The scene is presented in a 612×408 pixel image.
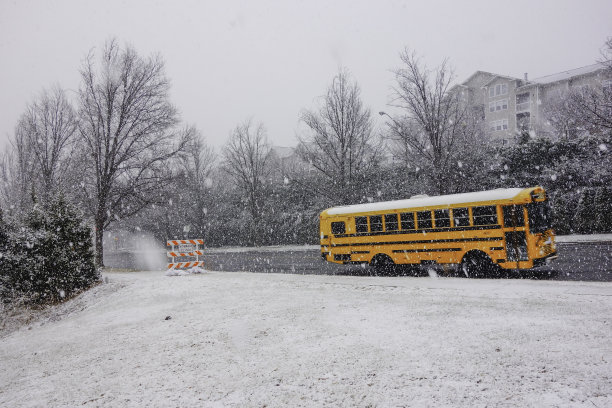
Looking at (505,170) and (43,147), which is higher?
(43,147)

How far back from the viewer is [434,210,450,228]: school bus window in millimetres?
12629

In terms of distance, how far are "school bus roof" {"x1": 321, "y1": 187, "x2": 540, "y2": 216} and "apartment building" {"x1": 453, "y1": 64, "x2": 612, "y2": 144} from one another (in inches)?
1652

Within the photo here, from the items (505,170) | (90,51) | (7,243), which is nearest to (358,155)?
(505,170)

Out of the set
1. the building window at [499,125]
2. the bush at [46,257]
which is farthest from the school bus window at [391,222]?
the building window at [499,125]

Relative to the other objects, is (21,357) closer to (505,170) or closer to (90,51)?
(90,51)

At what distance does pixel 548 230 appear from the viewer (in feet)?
39.3

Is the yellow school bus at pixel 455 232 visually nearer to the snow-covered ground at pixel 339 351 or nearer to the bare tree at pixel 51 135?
the snow-covered ground at pixel 339 351

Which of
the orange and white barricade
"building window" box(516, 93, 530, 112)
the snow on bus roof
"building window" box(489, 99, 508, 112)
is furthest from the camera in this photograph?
"building window" box(489, 99, 508, 112)

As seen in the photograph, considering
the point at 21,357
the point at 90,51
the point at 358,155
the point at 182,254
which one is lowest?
the point at 21,357

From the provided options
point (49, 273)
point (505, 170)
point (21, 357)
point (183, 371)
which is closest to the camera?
point (183, 371)

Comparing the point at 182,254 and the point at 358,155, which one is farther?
the point at 358,155

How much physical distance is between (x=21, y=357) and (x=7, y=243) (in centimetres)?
956

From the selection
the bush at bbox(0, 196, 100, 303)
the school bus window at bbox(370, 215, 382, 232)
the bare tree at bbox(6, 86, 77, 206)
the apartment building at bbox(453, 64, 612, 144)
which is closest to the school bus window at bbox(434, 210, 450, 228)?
the school bus window at bbox(370, 215, 382, 232)

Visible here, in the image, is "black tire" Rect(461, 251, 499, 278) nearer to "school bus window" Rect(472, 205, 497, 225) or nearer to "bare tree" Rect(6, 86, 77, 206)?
"school bus window" Rect(472, 205, 497, 225)
